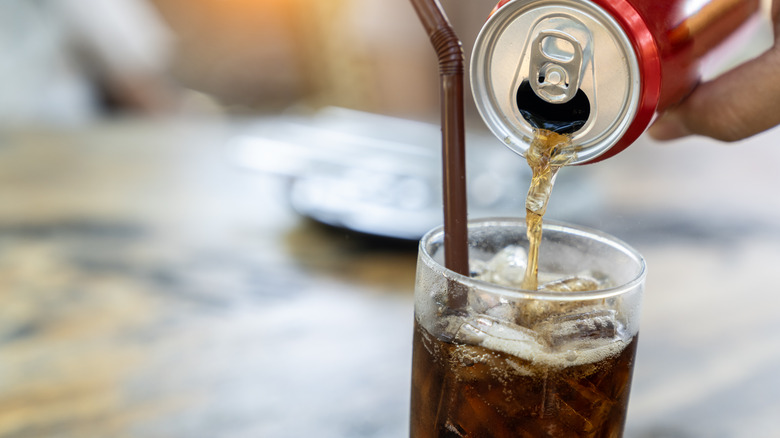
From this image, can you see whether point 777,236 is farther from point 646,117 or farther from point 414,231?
point 646,117

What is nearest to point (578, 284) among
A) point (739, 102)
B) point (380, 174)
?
point (739, 102)

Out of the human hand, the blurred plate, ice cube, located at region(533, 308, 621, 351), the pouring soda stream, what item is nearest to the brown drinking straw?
the pouring soda stream

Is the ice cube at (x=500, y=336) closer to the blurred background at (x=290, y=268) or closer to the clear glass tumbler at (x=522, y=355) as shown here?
the clear glass tumbler at (x=522, y=355)

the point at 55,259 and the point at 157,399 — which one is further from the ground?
the point at 55,259

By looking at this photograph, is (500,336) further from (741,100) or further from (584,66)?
(741,100)

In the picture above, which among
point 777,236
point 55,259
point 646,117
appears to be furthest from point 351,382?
point 777,236

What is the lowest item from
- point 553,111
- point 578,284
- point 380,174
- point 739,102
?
point 578,284

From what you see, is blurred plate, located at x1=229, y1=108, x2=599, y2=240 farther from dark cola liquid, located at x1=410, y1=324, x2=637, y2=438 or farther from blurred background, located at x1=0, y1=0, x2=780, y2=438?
dark cola liquid, located at x1=410, y1=324, x2=637, y2=438
